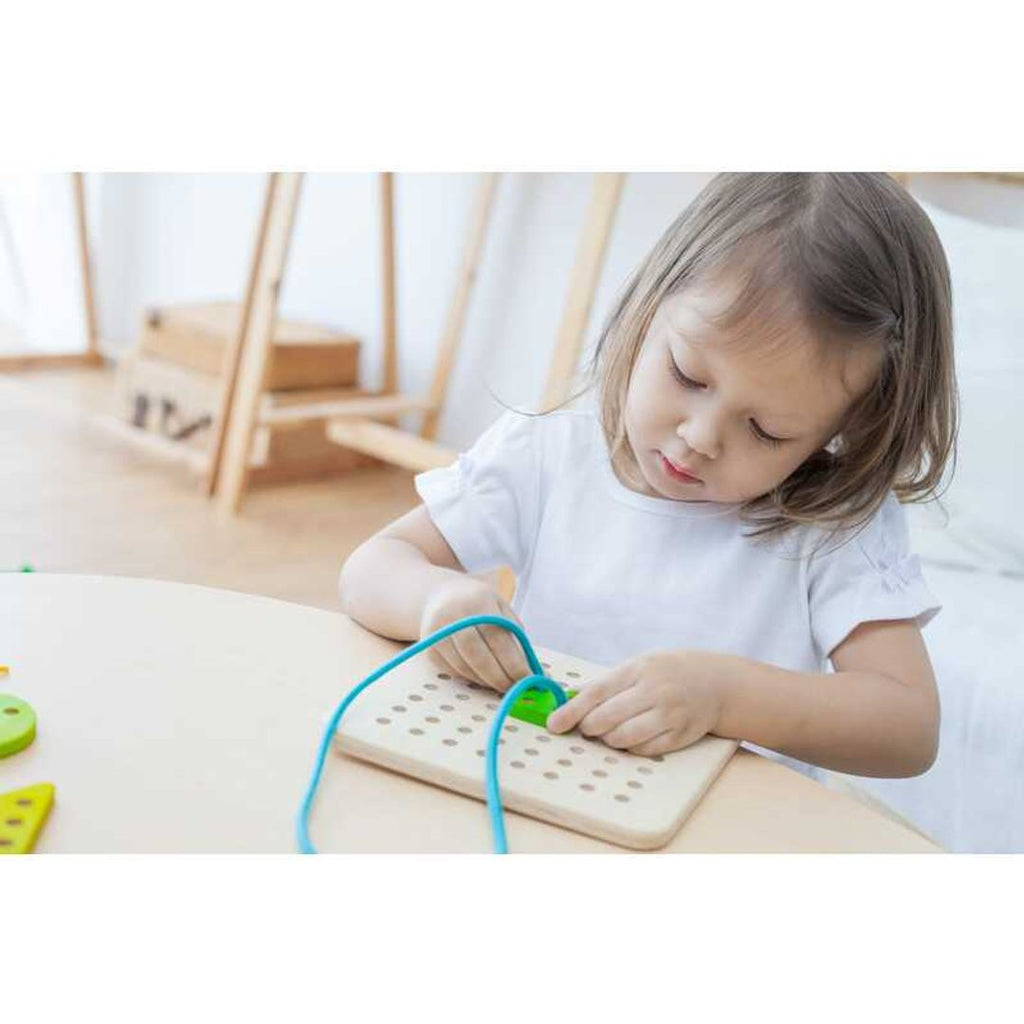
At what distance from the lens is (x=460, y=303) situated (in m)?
2.20

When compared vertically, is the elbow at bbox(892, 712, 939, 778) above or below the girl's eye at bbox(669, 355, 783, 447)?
below

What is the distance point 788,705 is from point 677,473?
0.15 meters

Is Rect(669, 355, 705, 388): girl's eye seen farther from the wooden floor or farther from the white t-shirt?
the wooden floor

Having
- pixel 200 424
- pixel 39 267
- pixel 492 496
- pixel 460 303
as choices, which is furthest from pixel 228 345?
pixel 492 496

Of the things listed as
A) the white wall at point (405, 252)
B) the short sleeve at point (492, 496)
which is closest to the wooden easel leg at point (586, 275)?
the white wall at point (405, 252)

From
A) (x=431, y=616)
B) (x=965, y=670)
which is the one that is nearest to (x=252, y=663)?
(x=431, y=616)

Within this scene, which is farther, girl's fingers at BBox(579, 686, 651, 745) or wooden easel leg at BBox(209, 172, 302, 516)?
wooden easel leg at BBox(209, 172, 302, 516)

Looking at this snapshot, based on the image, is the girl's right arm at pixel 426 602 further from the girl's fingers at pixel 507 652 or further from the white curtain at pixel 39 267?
the white curtain at pixel 39 267

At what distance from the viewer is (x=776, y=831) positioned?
1.58 feet

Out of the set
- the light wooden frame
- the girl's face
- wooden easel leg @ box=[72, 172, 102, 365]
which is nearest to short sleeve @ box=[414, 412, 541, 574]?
the girl's face

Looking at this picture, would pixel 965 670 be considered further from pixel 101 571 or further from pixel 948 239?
pixel 101 571

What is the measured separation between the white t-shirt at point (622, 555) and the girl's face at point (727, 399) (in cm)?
8

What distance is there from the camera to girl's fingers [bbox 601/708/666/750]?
20.5 inches

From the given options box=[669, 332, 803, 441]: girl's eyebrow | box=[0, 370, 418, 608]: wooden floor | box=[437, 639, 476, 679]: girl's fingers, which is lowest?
box=[0, 370, 418, 608]: wooden floor
